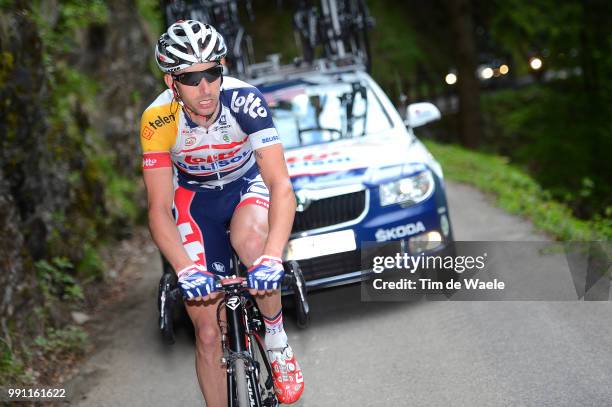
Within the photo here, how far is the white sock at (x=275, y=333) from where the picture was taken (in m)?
4.29

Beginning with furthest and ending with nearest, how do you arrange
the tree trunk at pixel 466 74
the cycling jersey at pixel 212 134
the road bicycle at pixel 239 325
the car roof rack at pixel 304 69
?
the tree trunk at pixel 466 74
the car roof rack at pixel 304 69
the cycling jersey at pixel 212 134
the road bicycle at pixel 239 325

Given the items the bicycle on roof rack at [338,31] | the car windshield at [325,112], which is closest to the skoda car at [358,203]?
the car windshield at [325,112]

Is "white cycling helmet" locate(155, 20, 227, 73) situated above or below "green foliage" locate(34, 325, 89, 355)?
above

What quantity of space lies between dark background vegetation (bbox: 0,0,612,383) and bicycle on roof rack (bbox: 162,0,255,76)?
90 centimetres

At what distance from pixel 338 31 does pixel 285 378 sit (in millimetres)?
7958

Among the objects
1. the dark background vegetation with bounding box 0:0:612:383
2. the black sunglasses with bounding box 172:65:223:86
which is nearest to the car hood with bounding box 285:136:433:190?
the dark background vegetation with bounding box 0:0:612:383

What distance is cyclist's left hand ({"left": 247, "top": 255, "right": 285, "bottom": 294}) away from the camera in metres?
3.70

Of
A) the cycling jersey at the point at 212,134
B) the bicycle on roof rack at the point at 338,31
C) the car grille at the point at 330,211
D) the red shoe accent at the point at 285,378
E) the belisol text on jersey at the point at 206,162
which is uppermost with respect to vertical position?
the bicycle on roof rack at the point at 338,31

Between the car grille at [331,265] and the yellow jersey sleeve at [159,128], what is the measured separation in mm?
2741

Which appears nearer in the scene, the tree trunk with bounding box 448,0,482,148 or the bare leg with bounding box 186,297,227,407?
the bare leg with bounding box 186,297,227,407

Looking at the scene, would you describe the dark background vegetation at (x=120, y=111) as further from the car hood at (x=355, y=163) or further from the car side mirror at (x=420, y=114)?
the car hood at (x=355, y=163)

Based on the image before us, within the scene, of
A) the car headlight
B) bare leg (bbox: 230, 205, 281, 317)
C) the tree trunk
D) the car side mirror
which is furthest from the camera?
the tree trunk

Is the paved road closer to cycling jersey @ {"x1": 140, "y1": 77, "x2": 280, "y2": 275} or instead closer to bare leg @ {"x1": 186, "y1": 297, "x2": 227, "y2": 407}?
bare leg @ {"x1": 186, "y1": 297, "x2": 227, "y2": 407}

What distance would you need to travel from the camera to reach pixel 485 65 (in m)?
38.1
